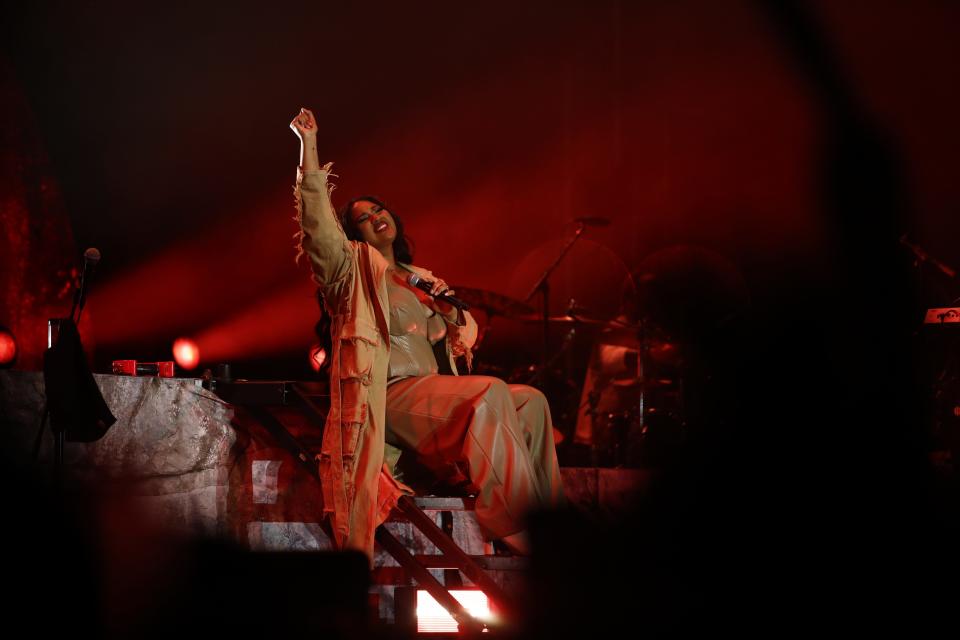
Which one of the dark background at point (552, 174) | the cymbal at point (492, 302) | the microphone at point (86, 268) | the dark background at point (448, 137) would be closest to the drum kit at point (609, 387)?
the cymbal at point (492, 302)

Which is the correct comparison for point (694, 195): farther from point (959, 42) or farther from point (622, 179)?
point (959, 42)

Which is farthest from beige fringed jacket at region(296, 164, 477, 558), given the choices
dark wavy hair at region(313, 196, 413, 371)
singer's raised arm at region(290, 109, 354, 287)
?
dark wavy hair at region(313, 196, 413, 371)

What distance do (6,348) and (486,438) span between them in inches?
111

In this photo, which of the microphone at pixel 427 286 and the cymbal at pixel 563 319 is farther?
the cymbal at pixel 563 319

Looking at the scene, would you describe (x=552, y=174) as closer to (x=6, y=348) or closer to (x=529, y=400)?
(x=529, y=400)

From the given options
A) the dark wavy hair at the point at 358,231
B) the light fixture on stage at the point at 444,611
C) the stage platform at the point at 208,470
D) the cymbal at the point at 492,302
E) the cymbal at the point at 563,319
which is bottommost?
the light fixture on stage at the point at 444,611

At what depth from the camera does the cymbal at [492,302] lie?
5.30 m

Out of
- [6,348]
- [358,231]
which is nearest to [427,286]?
[358,231]

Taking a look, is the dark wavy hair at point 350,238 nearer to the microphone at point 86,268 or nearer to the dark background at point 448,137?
the microphone at point 86,268

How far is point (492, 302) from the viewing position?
5379mm

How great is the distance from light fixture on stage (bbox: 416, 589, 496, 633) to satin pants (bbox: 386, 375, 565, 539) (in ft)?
1.14

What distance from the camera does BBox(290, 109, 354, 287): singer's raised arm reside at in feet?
10.9

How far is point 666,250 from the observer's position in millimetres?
6059

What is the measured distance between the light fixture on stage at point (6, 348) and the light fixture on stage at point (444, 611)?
2.61 meters
